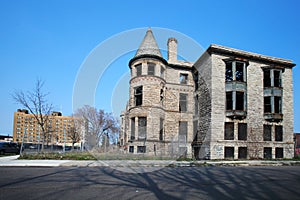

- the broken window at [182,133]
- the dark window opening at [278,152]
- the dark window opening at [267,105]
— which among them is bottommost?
the dark window opening at [278,152]

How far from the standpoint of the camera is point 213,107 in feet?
79.1

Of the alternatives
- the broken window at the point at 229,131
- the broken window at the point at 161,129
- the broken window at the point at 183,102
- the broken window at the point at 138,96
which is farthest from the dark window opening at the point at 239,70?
the broken window at the point at 138,96

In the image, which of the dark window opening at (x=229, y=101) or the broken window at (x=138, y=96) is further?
the broken window at (x=138, y=96)

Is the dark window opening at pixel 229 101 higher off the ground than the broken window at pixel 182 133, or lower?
higher

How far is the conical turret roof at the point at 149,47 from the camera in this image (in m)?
26.9

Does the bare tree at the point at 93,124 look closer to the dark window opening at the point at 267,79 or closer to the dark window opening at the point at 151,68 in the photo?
the dark window opening at the point at 151,68

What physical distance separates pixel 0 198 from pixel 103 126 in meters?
33.6

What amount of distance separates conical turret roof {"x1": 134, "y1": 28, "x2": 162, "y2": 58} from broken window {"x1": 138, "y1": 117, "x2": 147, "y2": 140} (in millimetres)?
7975

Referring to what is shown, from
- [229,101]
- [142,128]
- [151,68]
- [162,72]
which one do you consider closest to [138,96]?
[151,68]

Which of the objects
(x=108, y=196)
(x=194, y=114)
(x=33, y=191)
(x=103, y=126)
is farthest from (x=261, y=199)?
(x=103, y=126)

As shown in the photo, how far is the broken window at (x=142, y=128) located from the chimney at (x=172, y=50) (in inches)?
380

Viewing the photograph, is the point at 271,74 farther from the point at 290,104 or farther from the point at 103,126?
the point at 103,126

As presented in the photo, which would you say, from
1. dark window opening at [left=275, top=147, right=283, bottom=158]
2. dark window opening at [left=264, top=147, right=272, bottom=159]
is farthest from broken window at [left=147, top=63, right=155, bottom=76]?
dark window opening at [left=275, top=147, right=283, bottom=158]

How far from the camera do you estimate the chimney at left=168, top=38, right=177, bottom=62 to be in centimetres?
3055
